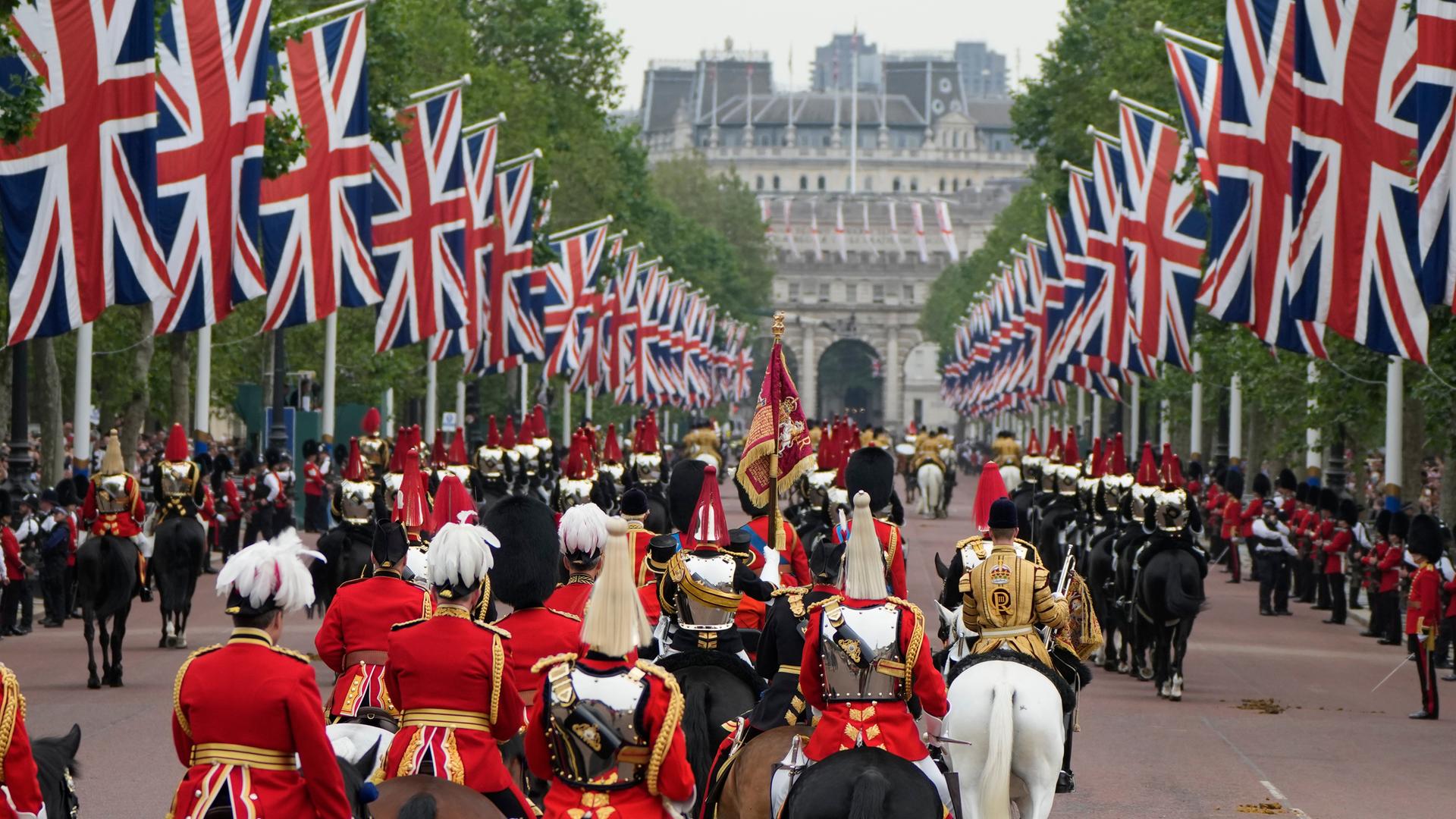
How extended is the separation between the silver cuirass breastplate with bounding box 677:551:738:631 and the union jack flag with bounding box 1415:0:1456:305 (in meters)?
8.84

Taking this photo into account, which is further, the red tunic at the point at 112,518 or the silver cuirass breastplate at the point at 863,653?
the red tunic at the point at 112,518

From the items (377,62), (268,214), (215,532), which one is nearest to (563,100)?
(377,62)

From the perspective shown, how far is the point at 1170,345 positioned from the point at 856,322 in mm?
133385

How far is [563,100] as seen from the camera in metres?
65.6

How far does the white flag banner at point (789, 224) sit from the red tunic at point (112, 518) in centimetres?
14326

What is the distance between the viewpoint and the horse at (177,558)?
2056 centimetres

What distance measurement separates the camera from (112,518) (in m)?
19.4

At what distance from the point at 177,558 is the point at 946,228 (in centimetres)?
12674

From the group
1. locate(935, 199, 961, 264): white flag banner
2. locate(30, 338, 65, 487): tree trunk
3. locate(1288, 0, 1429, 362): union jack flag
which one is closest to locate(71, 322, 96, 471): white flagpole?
locate(30, 338, 65, 487): tree trunk

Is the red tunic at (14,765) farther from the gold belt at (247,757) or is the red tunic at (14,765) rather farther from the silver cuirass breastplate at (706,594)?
the silver cuirass breastplate at (706,594)

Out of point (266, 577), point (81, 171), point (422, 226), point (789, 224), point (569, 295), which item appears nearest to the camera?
point (266, 577)

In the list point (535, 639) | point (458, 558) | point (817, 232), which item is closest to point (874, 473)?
point (535, 639)

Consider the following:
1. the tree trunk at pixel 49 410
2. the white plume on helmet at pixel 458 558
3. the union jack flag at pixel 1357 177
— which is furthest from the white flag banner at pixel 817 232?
the white plume on helmet at pixel 458 558

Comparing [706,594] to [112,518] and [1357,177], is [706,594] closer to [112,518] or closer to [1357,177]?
[112,518]
